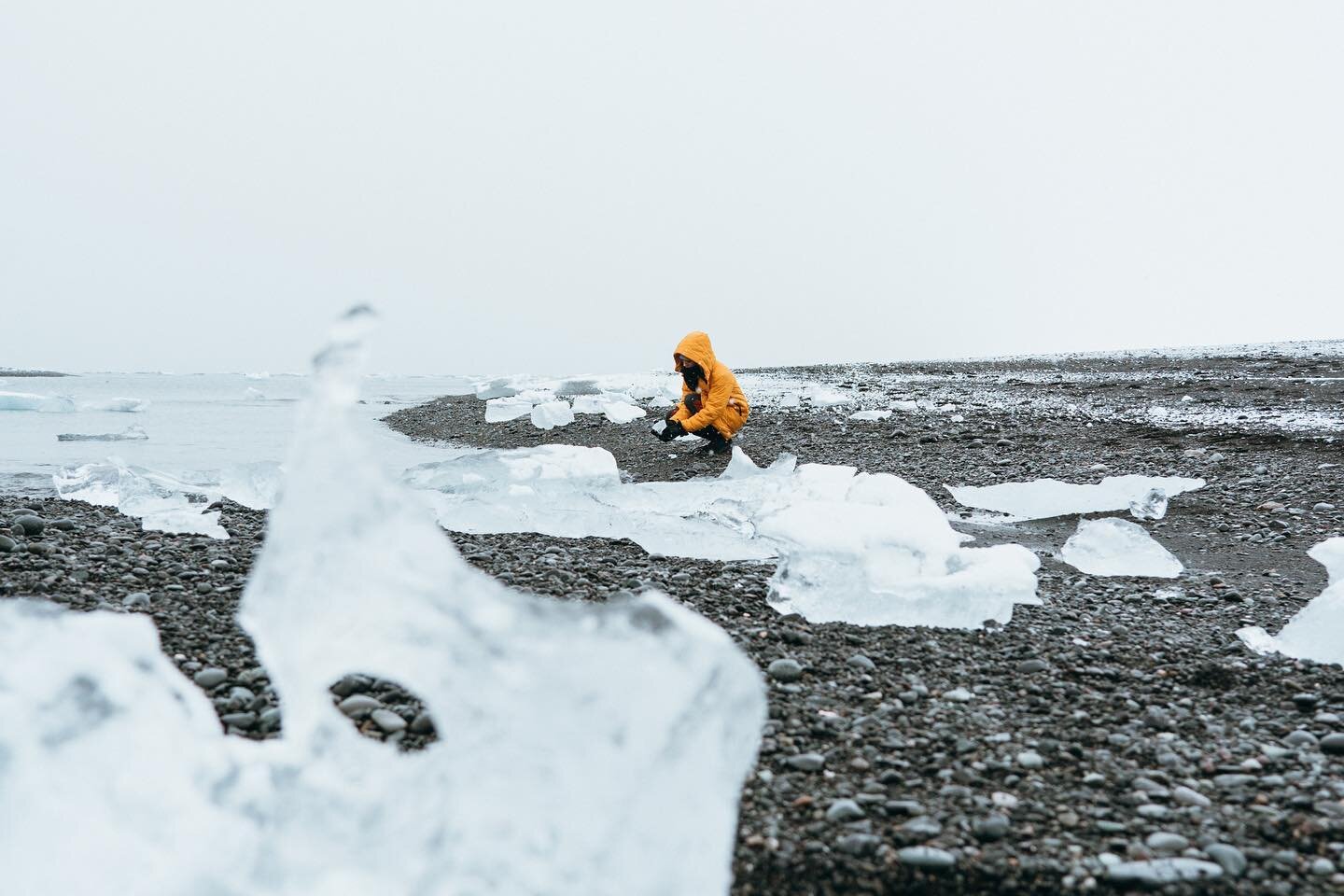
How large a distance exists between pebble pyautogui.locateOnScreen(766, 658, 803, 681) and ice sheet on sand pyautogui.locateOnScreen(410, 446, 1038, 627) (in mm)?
558

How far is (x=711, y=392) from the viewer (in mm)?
8227

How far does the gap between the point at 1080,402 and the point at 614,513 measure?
8270 millimetres

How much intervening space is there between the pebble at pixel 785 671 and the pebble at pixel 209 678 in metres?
1.54

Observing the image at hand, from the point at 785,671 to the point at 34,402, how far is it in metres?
18.4

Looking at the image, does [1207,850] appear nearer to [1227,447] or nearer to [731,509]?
[731,509]

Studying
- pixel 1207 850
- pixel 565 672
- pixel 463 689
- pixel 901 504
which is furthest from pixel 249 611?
pixel 901 504

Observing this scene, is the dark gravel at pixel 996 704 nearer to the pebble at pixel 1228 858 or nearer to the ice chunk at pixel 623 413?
the pebble at pixel 1228 858

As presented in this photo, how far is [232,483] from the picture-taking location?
5.66 metres

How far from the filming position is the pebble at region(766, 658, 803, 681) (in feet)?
8.70

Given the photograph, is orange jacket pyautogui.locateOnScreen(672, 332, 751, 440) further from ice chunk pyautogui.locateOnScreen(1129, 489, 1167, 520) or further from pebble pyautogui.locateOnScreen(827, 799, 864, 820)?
pebble pyautogui.locateOnScreen(827, 799, 864, 820)

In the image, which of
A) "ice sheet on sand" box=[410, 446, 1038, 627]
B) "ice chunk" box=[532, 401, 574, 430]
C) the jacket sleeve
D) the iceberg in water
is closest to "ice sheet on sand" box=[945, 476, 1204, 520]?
"ice sheet on sand" box=[410, 446, 1038, 627]

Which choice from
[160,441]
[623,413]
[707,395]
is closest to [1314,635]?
[707,395]

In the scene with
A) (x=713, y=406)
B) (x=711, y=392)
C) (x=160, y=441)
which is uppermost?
(x=711, y=392)

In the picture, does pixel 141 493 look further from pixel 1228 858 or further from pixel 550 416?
pixel 550 416
